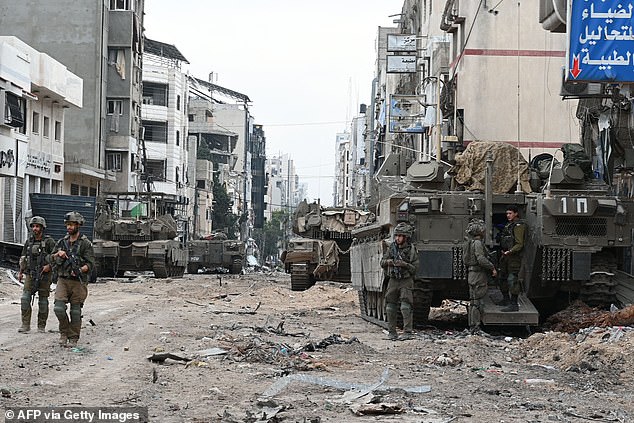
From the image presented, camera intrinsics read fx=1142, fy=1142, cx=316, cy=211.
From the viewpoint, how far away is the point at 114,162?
6075cm

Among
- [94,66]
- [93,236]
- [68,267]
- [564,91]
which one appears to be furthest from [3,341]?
[94,66]

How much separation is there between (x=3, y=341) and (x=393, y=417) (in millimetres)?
6695

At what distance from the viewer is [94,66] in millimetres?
57031

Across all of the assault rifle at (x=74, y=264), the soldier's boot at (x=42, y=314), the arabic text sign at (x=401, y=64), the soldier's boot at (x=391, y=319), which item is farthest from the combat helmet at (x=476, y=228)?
the arabic text sign at (x=401, y=64)

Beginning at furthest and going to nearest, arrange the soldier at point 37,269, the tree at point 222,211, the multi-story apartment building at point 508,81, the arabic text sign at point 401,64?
the tree at point 222,211
the arabic text sign at point 401,64
the multi-story apartment building at point 508,81
the soldier at point 37,269

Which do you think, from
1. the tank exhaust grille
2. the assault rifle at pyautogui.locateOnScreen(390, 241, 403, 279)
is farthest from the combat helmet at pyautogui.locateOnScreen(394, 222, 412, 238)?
the tank exhaust grille

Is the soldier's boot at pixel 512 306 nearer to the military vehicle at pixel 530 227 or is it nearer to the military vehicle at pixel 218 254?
the military vehicle at pixel 530 227

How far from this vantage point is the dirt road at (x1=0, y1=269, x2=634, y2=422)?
800cm

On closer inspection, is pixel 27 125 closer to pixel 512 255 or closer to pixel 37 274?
pixel 37 274

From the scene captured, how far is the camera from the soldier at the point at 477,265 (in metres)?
14.1

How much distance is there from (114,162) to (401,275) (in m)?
47.9

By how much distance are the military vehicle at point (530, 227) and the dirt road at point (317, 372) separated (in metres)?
0.79

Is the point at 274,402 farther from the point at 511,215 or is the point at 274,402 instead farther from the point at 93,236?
the point at 93,236

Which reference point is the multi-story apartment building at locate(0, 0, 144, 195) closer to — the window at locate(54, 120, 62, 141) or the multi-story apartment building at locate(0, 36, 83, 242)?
the window at locate(54, 120, 62, 141)
